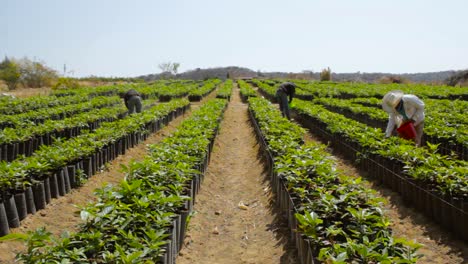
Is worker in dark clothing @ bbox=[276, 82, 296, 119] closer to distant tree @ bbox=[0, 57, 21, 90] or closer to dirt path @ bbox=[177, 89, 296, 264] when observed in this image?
dirt path @ bbox=[177, 89, 296, 264]

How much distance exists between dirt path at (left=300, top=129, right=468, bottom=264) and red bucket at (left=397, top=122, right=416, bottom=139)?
6.14 ft

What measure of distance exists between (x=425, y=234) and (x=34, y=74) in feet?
161

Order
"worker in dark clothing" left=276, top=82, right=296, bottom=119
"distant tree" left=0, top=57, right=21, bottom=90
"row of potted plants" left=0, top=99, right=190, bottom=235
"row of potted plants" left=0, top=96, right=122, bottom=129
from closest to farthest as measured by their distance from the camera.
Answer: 1. "row of potted plants" left=0, top=99, right=190, bottom=235
2. "row of potted plants" left=0, top=96, right=122, bottom=129
3. "worker in dark clothing" left=276, top=82, right=296, bottom=119
4. "distant tree" left=0, top=57, right=21, bottom=90

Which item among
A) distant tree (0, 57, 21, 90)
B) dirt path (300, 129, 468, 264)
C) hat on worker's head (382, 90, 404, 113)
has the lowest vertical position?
dirt path (300, 129, 468, 264)

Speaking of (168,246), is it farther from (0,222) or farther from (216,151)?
(216,151)

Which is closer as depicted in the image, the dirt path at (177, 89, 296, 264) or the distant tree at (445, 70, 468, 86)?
the dirt path at (177, 89, 296, 264)

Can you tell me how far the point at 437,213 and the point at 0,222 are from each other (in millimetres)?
5892

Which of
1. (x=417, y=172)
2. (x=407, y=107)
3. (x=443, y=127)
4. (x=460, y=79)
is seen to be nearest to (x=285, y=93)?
(x=443, y=127)

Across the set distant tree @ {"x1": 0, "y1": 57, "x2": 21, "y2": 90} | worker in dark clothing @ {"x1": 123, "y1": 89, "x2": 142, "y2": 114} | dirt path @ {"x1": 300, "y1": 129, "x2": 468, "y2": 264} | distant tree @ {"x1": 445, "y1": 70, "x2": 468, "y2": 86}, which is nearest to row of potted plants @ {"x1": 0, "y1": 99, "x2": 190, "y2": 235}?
worker in dark clothing @ {"x1": 123, "y1": 89, "x2": 142, "y2": 114}

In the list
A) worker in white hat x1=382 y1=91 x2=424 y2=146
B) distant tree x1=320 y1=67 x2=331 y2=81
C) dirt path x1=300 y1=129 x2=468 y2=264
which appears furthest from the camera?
distant tree x1=320 y1=67 x2=331 y2=81

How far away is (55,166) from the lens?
6.44 m

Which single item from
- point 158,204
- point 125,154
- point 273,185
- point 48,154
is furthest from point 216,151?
point 158,204

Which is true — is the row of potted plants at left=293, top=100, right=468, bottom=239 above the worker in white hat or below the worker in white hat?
below

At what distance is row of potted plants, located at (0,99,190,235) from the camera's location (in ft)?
17.8
